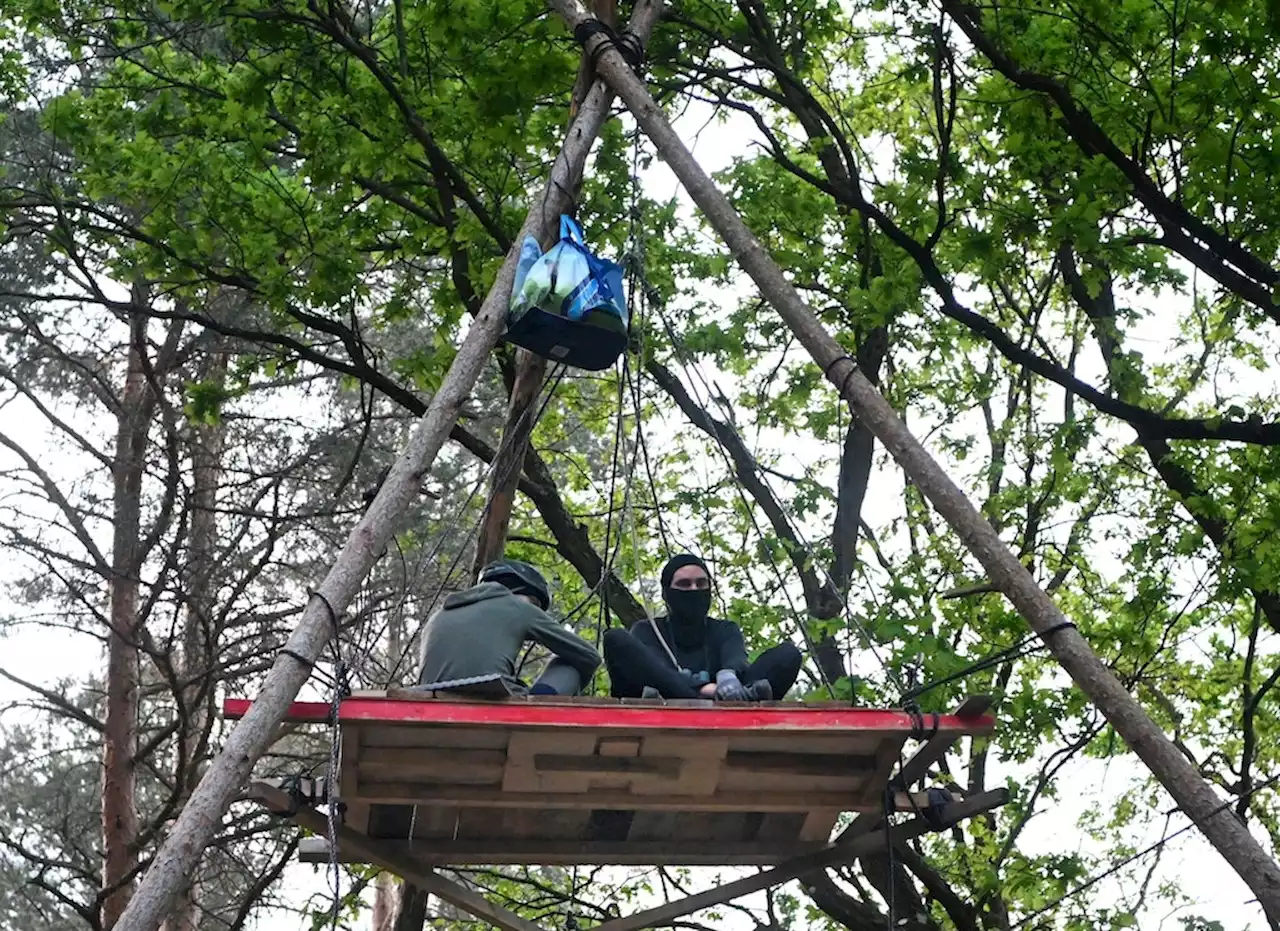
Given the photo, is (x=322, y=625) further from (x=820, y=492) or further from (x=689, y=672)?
(x=820, y=492)

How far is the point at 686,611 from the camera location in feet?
23.7

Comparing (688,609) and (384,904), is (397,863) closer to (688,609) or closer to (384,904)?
(688,609)

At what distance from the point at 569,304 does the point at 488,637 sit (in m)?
1.45

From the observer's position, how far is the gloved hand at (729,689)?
20.9 feet

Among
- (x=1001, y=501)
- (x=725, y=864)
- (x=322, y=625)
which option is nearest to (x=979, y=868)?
(x=1001, y=501)

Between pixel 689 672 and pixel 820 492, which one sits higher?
pixel 820 492

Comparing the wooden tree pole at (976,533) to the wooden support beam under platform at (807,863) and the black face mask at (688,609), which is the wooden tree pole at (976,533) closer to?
the wooden support beam under platform at (807,863)

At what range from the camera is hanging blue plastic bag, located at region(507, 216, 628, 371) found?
658cm

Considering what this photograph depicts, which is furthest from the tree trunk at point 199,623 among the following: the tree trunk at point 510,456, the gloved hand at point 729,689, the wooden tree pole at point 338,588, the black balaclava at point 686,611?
the gloved hand at point 729,689

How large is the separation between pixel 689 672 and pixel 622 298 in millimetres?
1680

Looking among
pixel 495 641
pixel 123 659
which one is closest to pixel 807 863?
pixel 495 641

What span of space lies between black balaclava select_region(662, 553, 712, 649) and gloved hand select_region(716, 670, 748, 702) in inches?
28.5

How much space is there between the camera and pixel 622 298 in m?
6.86

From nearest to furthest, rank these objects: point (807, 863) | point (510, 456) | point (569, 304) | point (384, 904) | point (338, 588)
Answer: point (338, 588) → point (569, 304) → point (807, 863) → point (510, 456) → point (384, 904)
